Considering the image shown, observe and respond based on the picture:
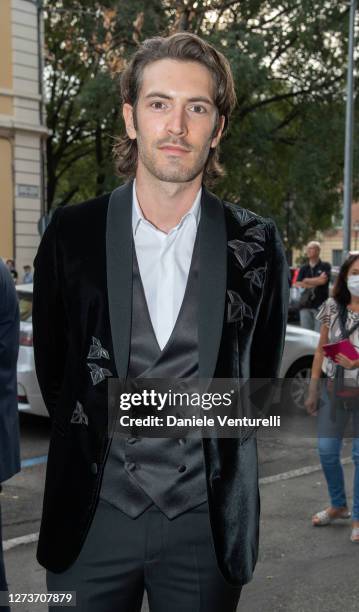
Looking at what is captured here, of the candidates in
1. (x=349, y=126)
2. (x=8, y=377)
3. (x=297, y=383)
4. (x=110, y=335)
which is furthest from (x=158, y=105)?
(x=349, y=126)

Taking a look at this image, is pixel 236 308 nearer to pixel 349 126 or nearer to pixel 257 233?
pixel 257 233

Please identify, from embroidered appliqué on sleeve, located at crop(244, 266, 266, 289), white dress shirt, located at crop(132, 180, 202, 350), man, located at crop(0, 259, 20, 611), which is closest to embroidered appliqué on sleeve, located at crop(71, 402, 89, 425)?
white dress shirt, located at crop(132, 180, 202, 350)

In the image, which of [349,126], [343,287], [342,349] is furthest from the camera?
[349,126]

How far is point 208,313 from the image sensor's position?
204 centimetres

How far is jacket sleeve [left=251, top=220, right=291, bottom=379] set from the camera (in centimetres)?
221

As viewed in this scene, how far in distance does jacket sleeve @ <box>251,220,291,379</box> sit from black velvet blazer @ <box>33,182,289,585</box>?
0.01 metres

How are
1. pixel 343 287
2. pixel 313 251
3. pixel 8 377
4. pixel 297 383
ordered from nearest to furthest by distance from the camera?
pixel 8 377 < pixel 343 287 < pixel 297 383 < pixel 313 251

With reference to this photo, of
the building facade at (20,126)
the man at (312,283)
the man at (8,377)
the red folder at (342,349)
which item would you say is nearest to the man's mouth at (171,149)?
the man at (8,377)

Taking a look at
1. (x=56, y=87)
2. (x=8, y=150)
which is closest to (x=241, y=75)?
(x=8, y=150)

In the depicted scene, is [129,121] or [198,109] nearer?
[198,109]

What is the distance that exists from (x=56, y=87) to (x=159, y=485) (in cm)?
2691

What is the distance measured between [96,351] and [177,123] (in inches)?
25.4

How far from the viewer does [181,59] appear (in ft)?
6.86

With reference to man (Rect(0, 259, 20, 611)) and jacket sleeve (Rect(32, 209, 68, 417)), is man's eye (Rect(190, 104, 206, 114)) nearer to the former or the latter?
jacket sleeve (Rect(32, 209, 68, 417))
